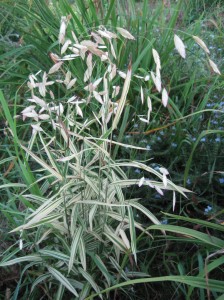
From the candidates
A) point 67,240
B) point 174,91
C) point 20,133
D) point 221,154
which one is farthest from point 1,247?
point 174,91

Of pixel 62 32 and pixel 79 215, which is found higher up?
pixel 62 32

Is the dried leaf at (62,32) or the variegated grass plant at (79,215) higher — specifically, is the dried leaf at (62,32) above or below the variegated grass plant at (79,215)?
above

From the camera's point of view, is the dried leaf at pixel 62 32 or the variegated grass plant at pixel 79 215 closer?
the dried leaf at pixel 62 32

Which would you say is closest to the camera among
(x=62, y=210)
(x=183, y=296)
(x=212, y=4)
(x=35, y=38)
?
(x=62, y=210)

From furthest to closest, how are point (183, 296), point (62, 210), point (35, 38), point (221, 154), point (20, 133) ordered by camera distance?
point (35, 38), point (20, 133), point (221, 154), point (183, 296), point (62, 210)

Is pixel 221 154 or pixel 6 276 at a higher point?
pixel 6 276

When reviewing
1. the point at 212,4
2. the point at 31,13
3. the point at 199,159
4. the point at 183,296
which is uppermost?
the point at 31,13

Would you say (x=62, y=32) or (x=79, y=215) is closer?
(x=62, y=32)

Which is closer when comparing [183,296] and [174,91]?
[183,296]

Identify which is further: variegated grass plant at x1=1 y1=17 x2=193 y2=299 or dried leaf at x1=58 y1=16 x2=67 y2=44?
variegated grass plant at x1=1 y1=17 x2=193 y2=299

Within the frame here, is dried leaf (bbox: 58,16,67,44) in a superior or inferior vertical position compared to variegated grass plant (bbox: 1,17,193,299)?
superior

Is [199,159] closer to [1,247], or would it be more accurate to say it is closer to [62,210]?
[62,210]
